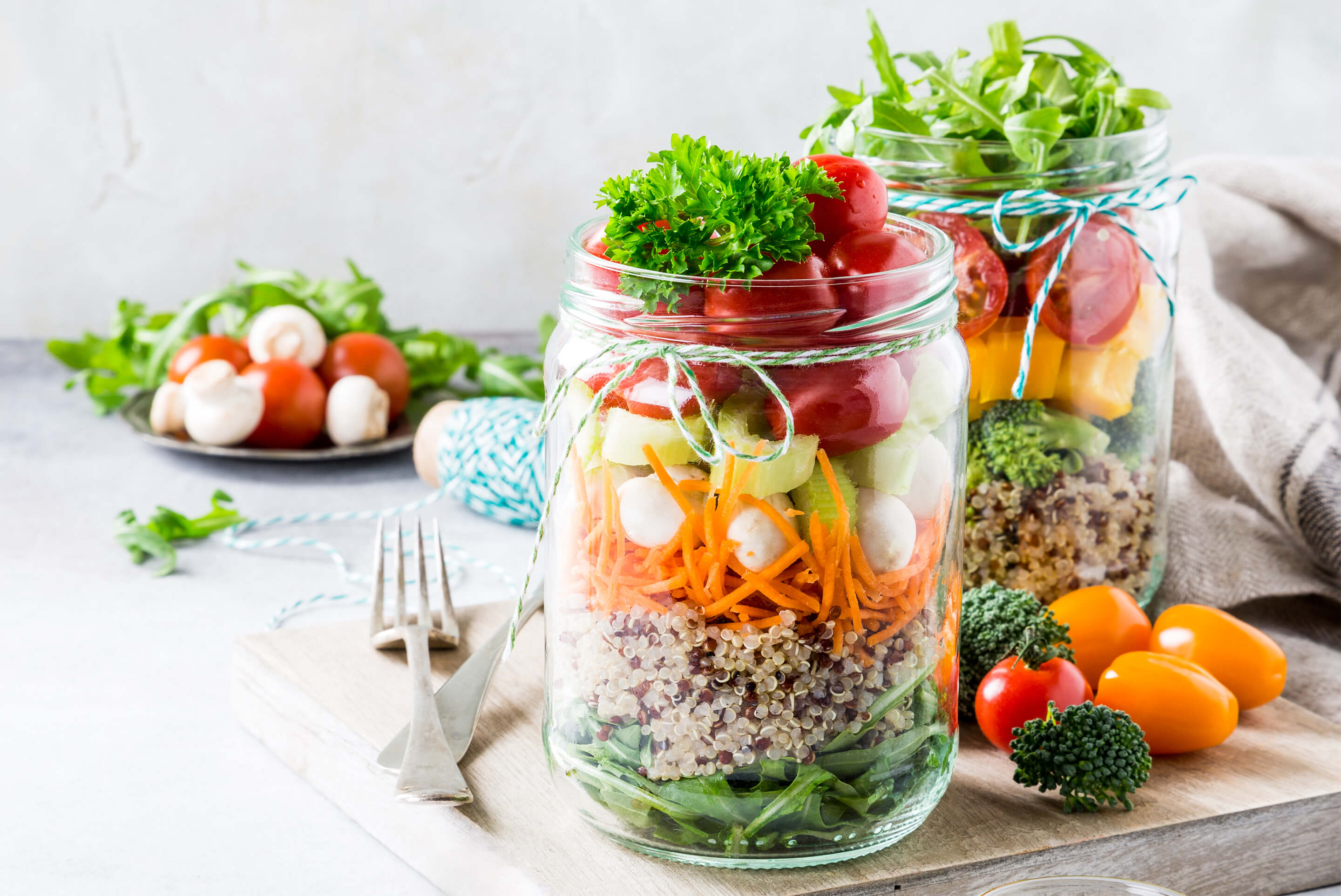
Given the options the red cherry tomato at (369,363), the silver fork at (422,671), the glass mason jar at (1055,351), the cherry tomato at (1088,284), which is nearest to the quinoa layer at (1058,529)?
the glass mason jar at (1055,351)

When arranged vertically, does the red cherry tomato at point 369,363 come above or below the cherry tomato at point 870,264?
below

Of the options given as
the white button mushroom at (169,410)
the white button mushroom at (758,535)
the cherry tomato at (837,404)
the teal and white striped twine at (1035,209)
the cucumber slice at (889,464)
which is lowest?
the white button mushroom at (169,410)

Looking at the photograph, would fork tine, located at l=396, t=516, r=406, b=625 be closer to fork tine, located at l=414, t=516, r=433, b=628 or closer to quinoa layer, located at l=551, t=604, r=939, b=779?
fork tine, located at l=414, t=516, r=433, b=628

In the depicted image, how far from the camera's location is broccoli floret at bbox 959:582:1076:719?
3.38 feet

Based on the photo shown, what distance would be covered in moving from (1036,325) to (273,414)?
1.10 m

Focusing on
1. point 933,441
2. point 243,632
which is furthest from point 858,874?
point 243,632

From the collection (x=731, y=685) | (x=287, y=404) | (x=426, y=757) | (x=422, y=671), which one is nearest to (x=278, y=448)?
(x=287, y=404)

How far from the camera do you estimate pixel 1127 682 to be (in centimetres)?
100

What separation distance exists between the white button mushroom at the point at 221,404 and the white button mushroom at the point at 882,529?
122 cm

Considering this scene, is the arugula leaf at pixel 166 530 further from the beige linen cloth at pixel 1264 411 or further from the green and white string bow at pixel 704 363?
the beige linen cloth at pixel 1264 411

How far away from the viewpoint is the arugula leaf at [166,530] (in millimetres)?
1516

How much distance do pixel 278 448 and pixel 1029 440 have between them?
1.13m

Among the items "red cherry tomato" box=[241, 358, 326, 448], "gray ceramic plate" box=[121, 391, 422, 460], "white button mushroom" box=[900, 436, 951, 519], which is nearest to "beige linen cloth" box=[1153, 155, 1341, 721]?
"white button mushroom" box=[900, 436, 951, 519]

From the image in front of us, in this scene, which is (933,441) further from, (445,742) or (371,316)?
(371,316)
